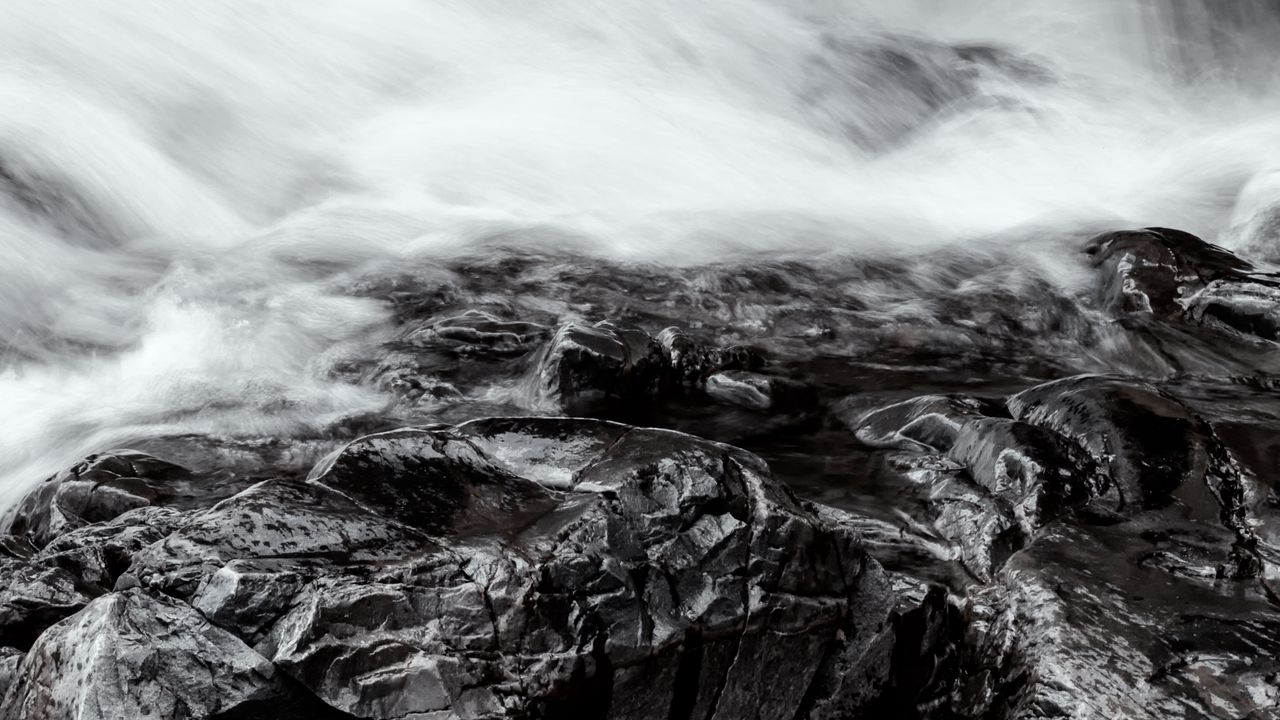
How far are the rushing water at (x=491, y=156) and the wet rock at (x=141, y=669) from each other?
2424 millimetres

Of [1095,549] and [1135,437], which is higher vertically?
[1135,437]

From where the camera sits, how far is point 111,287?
723 cm

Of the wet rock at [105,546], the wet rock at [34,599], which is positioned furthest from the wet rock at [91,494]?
the wet rock at [34,599]

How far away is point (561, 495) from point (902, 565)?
116cm

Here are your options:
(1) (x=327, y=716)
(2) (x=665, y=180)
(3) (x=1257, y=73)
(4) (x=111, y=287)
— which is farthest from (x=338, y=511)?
(3) (x=1257, y=73)

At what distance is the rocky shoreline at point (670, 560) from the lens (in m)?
2.98

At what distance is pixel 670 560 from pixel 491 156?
6.26m

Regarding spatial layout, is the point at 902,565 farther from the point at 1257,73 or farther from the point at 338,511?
the point at 1257,73

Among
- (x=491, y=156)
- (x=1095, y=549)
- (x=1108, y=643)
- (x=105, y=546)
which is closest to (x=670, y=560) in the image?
(x=1108, y=643)

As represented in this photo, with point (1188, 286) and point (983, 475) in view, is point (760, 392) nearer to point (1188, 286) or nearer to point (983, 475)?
point (983, 475)

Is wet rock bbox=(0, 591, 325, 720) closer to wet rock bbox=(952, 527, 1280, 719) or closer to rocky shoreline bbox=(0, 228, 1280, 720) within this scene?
rocky shoreline bbox=(0, 228, 1280, 720)

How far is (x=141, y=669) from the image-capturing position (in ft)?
9.24

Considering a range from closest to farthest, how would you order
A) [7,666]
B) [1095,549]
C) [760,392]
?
[7,666], [1095,549], [760,392]

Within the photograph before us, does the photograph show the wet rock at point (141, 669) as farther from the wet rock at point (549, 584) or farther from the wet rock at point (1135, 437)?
the wet rock at point (1135, 437)
